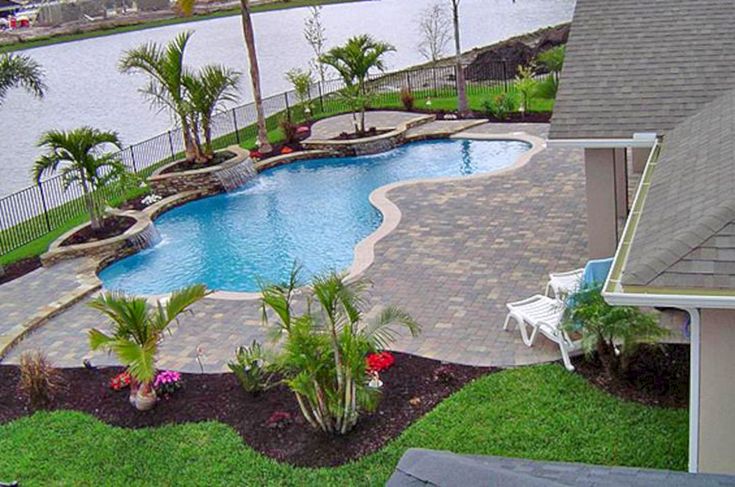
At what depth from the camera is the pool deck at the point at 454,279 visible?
11.3 m

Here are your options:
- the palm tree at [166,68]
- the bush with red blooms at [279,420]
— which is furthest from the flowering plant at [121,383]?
the palm tree at [166,68]

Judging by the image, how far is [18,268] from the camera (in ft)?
54.1

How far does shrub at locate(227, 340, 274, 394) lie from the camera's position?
10133 millimetres

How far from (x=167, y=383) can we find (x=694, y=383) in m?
6.46

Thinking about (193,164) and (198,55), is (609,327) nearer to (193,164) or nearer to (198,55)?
(193,164)

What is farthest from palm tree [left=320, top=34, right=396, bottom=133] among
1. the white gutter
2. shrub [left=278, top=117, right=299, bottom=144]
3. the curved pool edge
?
the white gutter

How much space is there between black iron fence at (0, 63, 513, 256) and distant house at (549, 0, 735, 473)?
1030 cm

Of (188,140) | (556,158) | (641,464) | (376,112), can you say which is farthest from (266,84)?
(641,464)

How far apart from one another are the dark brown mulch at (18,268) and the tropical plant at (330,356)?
8913 mm

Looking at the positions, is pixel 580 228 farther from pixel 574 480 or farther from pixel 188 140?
pixel 188 140

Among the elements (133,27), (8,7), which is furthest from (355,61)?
(8,7)

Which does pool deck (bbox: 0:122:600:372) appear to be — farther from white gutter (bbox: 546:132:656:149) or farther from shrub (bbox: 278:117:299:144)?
shrub (bbox: 278:117:299:144)

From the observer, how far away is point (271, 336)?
9.31 metres

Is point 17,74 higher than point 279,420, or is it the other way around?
point 17,74
